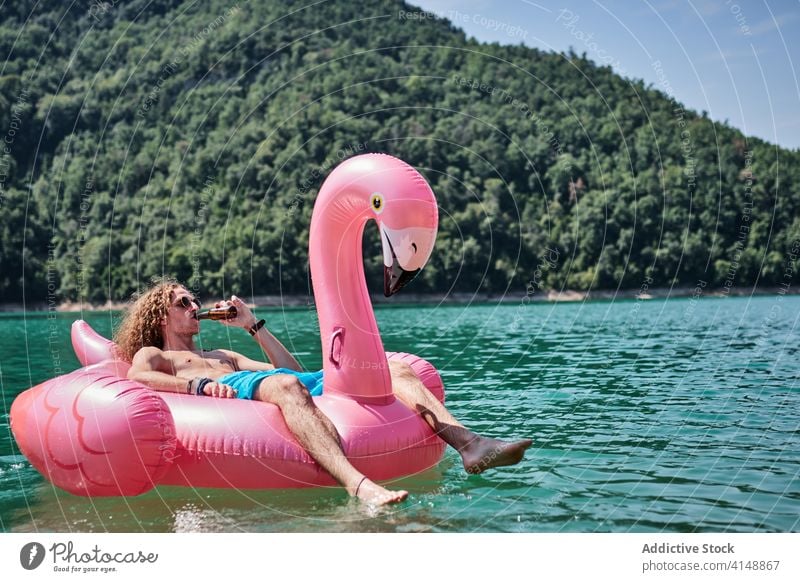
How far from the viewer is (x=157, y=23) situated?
55.6 m

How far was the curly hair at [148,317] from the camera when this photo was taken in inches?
238

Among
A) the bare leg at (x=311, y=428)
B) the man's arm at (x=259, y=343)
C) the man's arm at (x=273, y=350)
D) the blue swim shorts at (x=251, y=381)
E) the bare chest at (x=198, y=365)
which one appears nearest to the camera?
the bare leg at (x=311, y=428)

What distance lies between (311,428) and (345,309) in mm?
871

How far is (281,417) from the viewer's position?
531cm

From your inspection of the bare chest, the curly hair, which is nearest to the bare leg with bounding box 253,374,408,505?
the bare chest

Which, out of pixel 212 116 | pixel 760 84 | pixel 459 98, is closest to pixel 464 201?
pixel 459 98

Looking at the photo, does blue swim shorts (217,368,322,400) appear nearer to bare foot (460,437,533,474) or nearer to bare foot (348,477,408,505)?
bare foot (348,477,408,505)

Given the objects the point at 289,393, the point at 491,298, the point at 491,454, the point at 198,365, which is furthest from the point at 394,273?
the point at 491,298

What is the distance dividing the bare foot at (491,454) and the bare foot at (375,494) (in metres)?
0.71

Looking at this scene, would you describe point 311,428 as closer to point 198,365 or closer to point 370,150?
point 198,365

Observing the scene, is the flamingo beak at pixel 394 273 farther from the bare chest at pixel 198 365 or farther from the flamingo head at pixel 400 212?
the bare chest at pixel 198 365

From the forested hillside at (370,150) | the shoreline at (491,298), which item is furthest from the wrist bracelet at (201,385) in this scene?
the shoreline at (491,298)

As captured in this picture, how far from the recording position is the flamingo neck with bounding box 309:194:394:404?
5547 mm

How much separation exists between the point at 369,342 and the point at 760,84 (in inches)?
135
